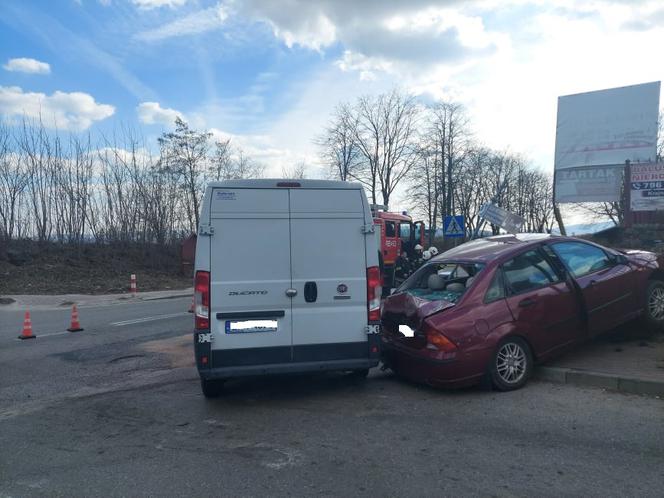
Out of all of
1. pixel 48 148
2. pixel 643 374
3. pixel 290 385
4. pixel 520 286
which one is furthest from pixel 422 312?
pixel 48 148

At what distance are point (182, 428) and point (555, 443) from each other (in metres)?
3.46

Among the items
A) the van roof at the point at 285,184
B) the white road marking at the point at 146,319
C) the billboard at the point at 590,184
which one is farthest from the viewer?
the billboard at the point at 590,184

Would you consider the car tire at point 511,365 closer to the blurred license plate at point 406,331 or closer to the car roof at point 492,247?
the blurred license plate at point 406,331

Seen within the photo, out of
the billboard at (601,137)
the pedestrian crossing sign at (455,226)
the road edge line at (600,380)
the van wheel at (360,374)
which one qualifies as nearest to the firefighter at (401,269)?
the pedestrian crossing sign at (455,226)

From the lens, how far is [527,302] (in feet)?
20.6

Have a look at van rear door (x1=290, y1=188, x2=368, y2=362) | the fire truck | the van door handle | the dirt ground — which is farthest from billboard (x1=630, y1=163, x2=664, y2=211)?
the dirt ground

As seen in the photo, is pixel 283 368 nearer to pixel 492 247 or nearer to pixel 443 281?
pixel 443 281

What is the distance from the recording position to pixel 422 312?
625 centimetres

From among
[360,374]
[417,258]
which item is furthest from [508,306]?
[417,258]

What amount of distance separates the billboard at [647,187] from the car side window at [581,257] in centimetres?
1357

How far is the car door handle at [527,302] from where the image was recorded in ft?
20.5

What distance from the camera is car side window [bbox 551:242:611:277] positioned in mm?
7004

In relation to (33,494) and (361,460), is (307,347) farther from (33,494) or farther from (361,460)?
(33,494)

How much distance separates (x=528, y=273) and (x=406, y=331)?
5.37ft
